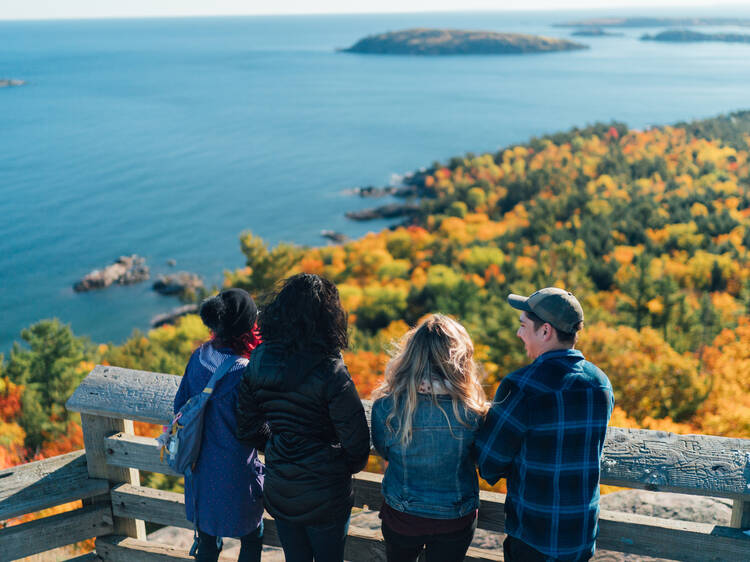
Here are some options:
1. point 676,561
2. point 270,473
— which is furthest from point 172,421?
point 676,561

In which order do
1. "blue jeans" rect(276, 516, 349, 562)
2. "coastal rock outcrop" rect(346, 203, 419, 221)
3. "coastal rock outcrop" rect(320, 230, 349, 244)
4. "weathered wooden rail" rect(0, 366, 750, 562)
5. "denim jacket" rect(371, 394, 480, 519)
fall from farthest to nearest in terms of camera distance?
1. "coastal rock outcrop" rect(346, 203, 419, 221)
2. "coastal rock outcrop" rect(320, 230, 349, 244)
3. "blue jeans" rect(276, 516, 349, 562)
4. "weathered wooden rail" rect(0, 366, 750, 562)
5. "denim jacket" rect(371, 394, 480, 519)

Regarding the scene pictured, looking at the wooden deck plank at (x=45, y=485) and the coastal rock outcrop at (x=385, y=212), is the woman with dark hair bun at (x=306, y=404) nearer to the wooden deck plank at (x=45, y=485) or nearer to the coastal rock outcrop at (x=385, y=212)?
the wooden deck plank at (x=45, y=485)

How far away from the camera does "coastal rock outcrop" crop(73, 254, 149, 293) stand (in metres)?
52.1

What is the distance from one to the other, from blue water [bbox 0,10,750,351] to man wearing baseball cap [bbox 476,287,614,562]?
45.3 m

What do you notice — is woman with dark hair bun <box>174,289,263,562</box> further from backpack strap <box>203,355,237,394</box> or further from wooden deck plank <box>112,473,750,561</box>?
wooden deck plank <box>112,473,750,561</box>

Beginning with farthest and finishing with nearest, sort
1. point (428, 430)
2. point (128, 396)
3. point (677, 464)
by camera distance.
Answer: point (128, 396) < point (677, 464) < point (428, 430)

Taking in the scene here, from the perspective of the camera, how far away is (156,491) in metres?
3.75

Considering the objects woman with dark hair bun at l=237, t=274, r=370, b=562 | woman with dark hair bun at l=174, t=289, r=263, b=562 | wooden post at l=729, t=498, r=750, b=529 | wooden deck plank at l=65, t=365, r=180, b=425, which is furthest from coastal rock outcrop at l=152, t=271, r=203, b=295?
wooden post at l=729, t=498, r=750, b=529

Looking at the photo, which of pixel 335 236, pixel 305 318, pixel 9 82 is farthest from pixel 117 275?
pixel 9 82

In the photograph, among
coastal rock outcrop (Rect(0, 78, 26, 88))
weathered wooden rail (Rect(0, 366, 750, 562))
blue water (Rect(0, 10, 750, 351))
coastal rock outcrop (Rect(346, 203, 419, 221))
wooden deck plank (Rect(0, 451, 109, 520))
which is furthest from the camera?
coastal rock outcrop (Rect(0, 78, 26, 88))

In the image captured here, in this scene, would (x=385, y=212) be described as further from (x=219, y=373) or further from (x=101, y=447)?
(x=219, y=373)

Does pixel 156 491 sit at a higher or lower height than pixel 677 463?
lower

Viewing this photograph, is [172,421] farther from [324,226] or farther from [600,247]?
[324,226]

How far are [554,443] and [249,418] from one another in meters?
1.34
